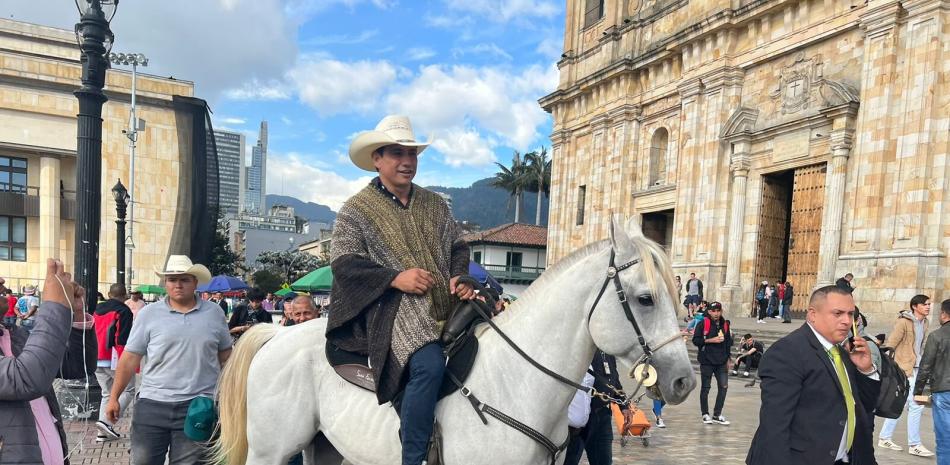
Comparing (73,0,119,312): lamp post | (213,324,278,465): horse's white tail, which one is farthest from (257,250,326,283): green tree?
(213,324,278,465): horse's white tail

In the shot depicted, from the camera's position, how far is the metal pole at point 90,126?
6.47 metres

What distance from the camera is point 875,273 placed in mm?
16016

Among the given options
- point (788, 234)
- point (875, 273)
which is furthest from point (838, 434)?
point (788, 234)

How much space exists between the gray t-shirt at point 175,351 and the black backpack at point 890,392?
447 centimetres

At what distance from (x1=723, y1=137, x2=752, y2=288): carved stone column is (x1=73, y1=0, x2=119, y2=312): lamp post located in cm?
2012

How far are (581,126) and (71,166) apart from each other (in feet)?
117

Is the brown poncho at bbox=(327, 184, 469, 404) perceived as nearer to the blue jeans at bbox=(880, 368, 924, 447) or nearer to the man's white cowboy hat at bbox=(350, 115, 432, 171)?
the man's white cowboy hat at bbox=(350, 115, 432, 171)

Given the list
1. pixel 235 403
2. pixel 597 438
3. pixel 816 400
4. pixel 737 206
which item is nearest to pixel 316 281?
pixel 597 438

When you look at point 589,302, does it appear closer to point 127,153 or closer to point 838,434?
point 838,434

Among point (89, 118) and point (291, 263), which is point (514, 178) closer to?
point (291, 263)

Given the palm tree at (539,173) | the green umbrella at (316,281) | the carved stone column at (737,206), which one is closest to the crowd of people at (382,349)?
the green umbrella at (316,281)

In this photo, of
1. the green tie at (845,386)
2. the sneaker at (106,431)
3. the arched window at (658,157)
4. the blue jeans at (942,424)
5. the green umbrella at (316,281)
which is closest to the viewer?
the green tie at (845,386)

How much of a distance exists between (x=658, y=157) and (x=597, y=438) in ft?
76.7

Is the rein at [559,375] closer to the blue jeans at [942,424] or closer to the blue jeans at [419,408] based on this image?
the blue jeans at [419,408]
